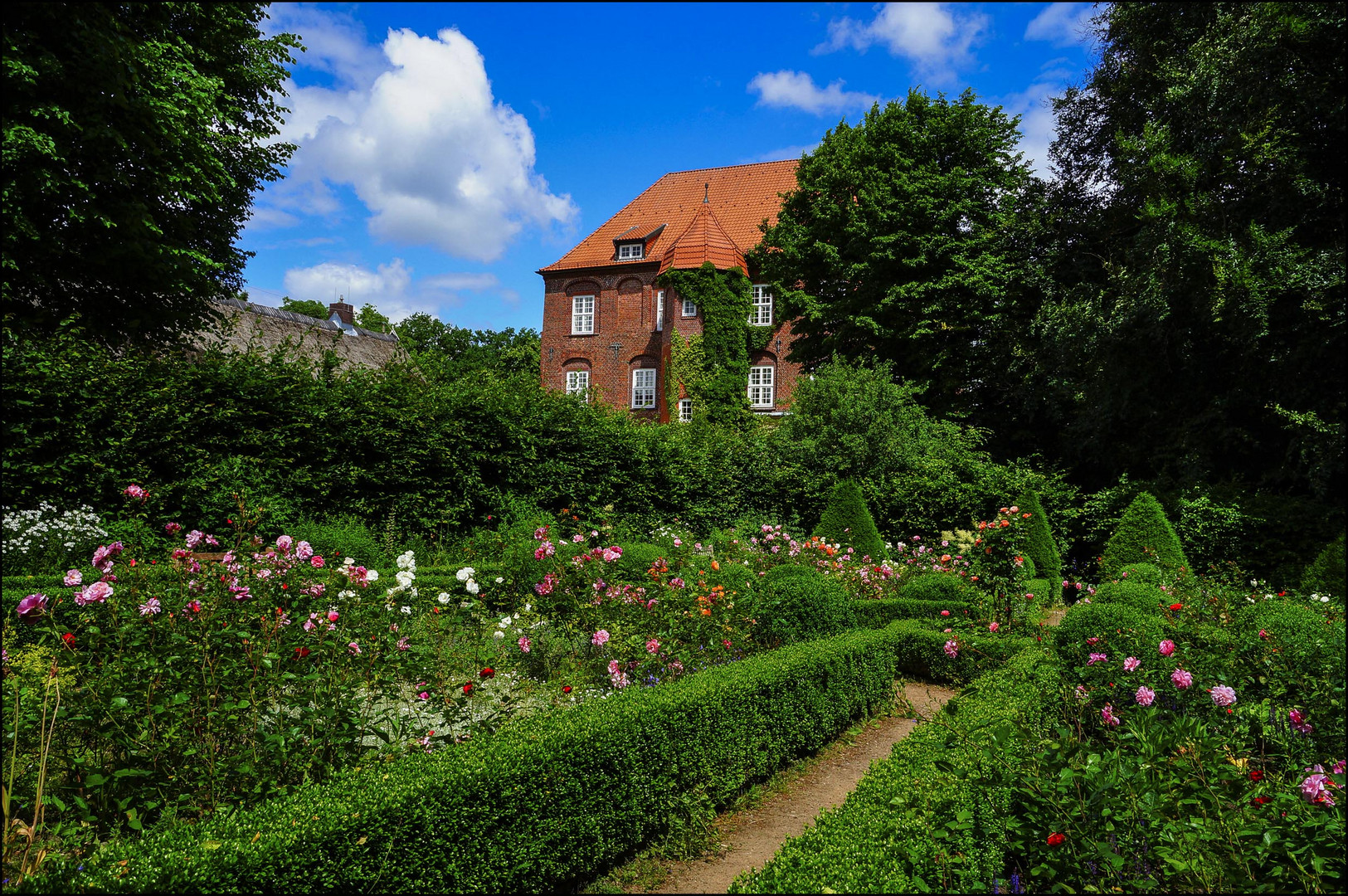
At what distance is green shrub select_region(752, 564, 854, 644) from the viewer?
22.5ft

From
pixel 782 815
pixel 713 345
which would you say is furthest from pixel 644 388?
pixel 782 815

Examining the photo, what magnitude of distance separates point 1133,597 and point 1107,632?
79 centimetres

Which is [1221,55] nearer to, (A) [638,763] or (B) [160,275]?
(A) [638,763]

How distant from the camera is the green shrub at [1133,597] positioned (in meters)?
5.87

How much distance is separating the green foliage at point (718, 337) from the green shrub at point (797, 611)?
1937 cm

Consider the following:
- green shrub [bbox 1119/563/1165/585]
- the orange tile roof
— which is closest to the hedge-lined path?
green shrub [bbox 1119/563/1165/585]

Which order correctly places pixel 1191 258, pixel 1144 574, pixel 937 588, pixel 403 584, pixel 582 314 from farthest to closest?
pixel 582 314, pixel 1191 258, pixel 937 588, pixel 1144 574, pixel 403 584

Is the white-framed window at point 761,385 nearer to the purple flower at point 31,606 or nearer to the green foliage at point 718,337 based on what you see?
the green foliage at point 718,337

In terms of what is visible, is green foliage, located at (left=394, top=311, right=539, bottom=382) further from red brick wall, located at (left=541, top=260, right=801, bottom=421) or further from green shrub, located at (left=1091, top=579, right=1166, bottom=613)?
green shrub, located at (left=1091, top=579, right=1166, bottom=613)

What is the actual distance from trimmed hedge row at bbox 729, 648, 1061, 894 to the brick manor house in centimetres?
2466

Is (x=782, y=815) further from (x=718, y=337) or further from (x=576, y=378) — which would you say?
(x=576, y=378)

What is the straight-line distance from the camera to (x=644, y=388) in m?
31.2

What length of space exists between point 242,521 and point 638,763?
3143 mm

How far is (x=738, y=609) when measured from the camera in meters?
6.71
